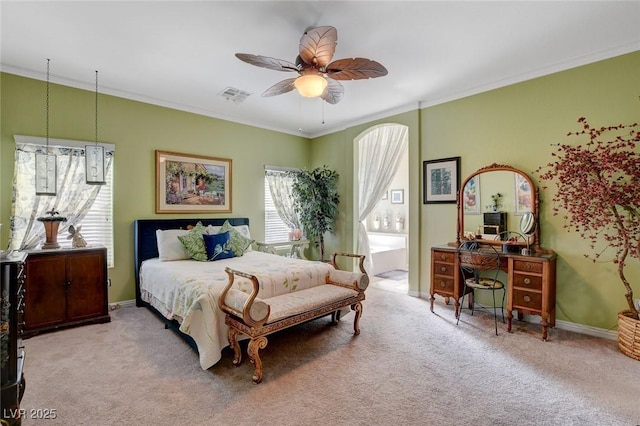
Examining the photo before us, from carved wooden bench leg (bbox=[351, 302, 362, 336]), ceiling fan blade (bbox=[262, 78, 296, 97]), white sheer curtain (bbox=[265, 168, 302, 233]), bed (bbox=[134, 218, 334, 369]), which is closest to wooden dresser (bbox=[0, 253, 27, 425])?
bed (bbox=[134, 218, 334, 369])

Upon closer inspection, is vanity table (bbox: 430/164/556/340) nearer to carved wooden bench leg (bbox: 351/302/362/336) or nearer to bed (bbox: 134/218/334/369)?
carved wooden bench leg (bbox: 351/302/362/336)

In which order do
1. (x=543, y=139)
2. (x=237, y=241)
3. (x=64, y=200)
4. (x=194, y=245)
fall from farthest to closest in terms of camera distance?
(x=237, y=241) < (x=194, y=245) < (x=64, y=200) < (x=543, y=139)

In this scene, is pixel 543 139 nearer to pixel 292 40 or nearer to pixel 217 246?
pixel 292 40

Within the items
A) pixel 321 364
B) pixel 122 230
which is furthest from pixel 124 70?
pixel 321 364

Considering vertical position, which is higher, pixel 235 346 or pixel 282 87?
pixel 282 87

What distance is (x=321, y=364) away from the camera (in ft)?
8.71

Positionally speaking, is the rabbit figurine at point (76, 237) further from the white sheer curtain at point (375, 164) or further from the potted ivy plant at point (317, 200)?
the white sheer curtain at point (375, 164)

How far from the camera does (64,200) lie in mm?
3770

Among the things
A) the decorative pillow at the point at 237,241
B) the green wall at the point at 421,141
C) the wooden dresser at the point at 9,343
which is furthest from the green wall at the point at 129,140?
the wooden dresser at the point at 9,343

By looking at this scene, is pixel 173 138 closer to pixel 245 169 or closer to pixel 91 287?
pixel 245 169

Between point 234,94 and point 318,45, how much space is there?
221 centimetres

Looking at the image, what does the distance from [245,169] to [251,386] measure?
3.85 meters

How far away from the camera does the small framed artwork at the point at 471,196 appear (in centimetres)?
402

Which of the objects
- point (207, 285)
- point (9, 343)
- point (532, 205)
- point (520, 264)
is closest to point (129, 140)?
point (207, 285)
